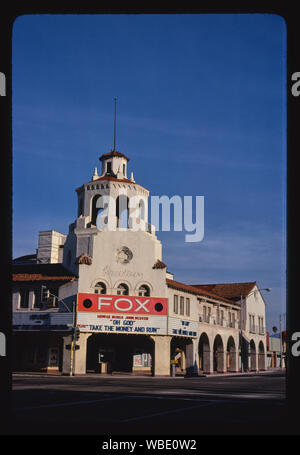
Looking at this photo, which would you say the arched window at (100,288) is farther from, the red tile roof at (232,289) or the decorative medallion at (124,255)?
the red tile roof at (232,289)

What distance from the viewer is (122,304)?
159ft

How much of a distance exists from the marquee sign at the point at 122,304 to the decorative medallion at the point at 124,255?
3466mm

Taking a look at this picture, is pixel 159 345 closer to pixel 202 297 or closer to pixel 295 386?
pixel 202 297

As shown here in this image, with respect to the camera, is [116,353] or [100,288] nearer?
[100,288]

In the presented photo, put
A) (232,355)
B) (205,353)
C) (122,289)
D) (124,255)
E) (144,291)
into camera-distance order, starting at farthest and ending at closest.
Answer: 1. (232,355)
2. (205,353)
3. (124,255)
4. (144,291)
5. (122,289)

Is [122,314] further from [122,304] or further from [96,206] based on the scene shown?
[96,206]

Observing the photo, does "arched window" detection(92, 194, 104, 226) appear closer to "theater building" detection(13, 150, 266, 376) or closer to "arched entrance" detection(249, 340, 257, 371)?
"theater building" detection(13, 150, 266, 376)

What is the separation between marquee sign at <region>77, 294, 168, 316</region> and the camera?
157 ft

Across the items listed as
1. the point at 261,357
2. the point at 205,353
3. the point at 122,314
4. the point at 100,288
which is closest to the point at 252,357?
the point at 261,357

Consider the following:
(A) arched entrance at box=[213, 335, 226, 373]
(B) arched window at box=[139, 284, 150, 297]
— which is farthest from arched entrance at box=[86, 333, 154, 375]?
(A) arched entrance at box=[213, 335, 226, 373]

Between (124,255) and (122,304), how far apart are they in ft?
15.3

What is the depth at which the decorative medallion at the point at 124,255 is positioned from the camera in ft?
165

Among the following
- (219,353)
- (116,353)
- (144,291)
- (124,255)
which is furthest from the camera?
(219,353)

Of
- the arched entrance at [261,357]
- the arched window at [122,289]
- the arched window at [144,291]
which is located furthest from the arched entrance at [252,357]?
the arched window at [122,289]
